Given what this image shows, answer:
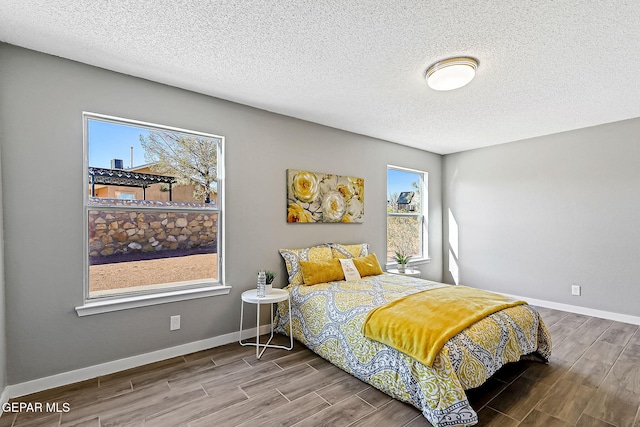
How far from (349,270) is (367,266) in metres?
0.31

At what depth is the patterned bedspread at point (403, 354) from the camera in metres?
1.86

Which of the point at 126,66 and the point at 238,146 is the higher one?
the point at 126,66

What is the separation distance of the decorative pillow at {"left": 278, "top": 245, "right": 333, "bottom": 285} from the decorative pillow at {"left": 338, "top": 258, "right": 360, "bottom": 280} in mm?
195

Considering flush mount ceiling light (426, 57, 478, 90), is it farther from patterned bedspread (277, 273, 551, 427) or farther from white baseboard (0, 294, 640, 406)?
white baseboard (0, 294, 640, 406)

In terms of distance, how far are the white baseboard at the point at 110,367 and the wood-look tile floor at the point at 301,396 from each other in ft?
0.19

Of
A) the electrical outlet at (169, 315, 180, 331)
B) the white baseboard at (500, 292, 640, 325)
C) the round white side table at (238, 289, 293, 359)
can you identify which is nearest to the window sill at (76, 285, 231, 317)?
the electrical outlet at (169, 315, 180, 331)

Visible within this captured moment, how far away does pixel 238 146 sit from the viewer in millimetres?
3281

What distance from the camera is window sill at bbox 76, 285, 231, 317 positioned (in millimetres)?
2447

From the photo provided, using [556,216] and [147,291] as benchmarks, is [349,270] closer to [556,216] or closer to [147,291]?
[147,291]

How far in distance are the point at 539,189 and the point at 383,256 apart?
Answer: 242cm

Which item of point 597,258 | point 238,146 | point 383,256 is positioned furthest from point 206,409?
point 597,258

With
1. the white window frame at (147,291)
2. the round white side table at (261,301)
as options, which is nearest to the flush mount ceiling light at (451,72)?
the white window frame at (147,291)

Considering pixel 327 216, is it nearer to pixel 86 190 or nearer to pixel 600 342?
pixel 86 190

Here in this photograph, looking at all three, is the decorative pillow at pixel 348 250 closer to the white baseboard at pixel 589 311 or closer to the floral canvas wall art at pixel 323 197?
the floral canvas wall art at pixel 323 197
